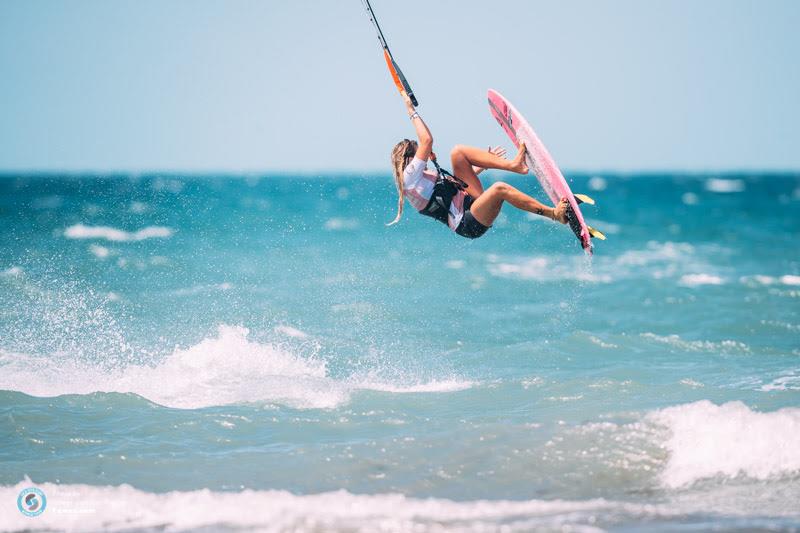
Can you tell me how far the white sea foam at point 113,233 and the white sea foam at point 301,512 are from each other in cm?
1836

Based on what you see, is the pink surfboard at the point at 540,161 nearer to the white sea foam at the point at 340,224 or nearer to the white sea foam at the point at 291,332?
the white sea foam at the point at 291,332

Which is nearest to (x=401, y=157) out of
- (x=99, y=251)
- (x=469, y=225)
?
(x=469, y=225)

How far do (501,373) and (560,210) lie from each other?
3.23m

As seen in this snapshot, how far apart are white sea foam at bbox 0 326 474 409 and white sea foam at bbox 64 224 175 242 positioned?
14.0 metres

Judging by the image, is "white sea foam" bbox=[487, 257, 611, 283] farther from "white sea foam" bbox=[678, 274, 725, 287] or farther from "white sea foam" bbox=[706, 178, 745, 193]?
"white sea foam" bbox=[706, 178, 745, 193]

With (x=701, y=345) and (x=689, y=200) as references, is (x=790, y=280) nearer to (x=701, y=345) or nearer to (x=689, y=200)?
(x=701, y=345)

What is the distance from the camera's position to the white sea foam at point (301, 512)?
5391 mm

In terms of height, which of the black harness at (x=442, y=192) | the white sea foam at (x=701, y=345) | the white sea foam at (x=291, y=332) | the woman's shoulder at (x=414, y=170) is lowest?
the white sea foam at (x=701, y=345)

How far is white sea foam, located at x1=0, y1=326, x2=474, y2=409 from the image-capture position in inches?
352

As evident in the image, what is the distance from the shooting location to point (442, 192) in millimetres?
7926

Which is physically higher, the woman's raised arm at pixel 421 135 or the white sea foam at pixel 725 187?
the woman's raised arm at pixel 421 135

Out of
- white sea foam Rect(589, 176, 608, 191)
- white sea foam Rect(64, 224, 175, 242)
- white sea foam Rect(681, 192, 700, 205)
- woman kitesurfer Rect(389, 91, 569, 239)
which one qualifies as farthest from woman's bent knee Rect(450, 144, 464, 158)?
white sea foam Rect(589, 176, 608, 191)

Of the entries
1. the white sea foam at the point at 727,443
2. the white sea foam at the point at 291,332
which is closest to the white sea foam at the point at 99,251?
the white sea foam at the point at 291,332

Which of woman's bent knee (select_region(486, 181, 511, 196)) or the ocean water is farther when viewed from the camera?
woman's bent knee (select_region(486, 181, 511, 196))
